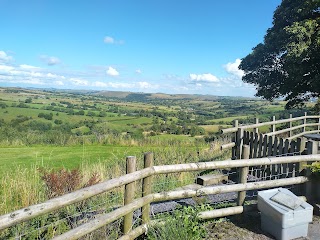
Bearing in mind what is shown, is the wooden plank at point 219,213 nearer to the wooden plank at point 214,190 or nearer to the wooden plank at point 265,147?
the wooden plank at point 214,190

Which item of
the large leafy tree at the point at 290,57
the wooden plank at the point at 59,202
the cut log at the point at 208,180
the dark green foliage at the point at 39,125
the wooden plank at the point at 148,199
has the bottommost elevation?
the dark green foliage at the point at 39,125

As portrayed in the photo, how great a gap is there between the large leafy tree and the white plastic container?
49.2ft

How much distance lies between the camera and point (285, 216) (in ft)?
15.9

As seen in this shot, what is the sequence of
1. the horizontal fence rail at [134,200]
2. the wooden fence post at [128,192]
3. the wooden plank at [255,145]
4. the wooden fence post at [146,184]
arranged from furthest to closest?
the wooden plank at [255,145] → the wooden fence post at [146,184] → the wooden fence post at [128,192] → the horizontal fence rail at [134,200]

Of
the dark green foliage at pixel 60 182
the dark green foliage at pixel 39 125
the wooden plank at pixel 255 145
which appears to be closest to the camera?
the dark green foliage at pixel 60 182

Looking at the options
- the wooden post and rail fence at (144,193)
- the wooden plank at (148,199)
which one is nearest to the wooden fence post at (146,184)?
the wooden post and rail fence at (144,193)

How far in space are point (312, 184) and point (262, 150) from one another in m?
3.22

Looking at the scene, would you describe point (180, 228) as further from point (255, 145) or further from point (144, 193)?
point (255, 145)

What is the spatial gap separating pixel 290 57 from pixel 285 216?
15465 mm

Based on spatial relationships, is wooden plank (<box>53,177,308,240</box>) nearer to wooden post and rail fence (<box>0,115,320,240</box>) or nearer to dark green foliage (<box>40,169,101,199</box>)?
wooden post and rail fence (<box>0,115,320,240</box>)

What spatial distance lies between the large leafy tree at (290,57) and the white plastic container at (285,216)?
15.0m

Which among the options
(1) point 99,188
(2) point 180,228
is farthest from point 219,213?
(1) point 99,188

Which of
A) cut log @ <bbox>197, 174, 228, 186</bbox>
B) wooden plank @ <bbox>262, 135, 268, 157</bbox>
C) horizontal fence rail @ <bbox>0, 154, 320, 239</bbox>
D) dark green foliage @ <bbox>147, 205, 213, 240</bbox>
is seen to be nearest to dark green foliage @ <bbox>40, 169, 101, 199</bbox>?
horizontal fence rail @ <bbox>0, 154, 320, 239</bbox>

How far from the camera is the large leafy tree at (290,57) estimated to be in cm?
1847
